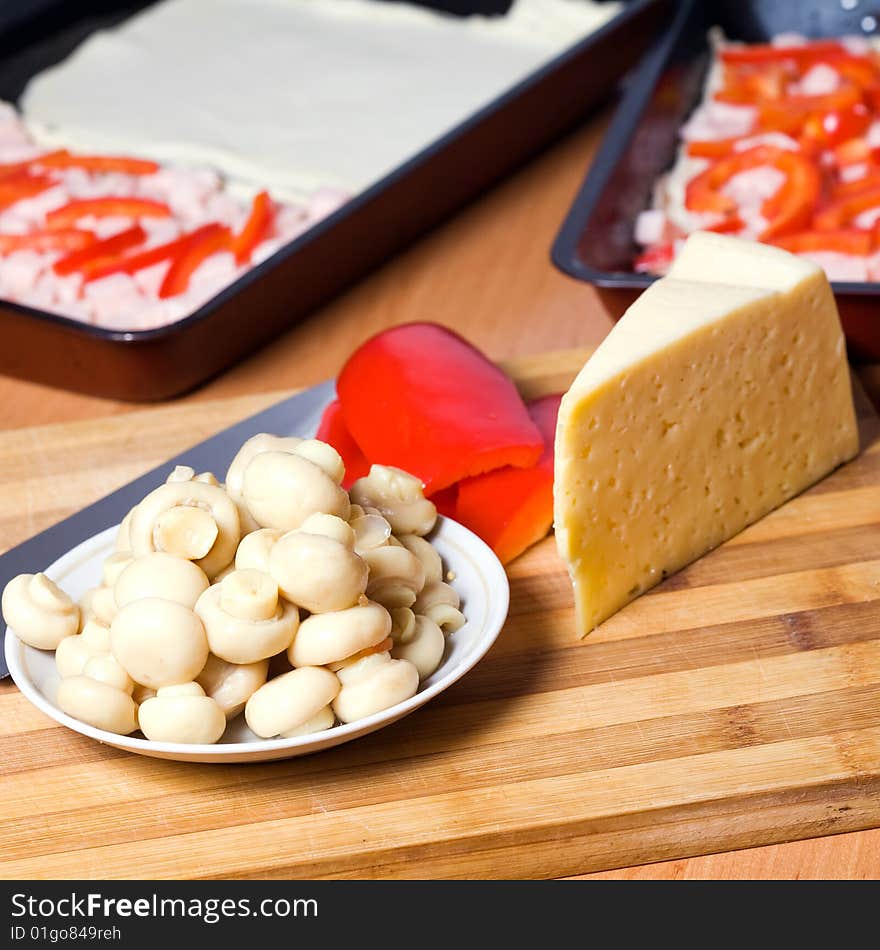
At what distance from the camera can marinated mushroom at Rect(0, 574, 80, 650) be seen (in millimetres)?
1072


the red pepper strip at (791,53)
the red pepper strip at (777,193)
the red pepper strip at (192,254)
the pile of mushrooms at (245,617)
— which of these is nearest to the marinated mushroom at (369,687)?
the pile of mushrooms at (245,617)

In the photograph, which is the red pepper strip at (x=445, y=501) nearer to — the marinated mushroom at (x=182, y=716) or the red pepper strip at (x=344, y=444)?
the red pepper strip at (x=344, y=444)

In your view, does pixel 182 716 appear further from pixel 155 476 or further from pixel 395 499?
pixel 155 476

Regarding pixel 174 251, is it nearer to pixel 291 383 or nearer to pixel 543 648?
pixel 291 383

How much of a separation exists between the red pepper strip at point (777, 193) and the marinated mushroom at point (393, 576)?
88 cm

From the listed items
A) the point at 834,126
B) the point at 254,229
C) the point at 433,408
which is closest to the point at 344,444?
the point at 433,408

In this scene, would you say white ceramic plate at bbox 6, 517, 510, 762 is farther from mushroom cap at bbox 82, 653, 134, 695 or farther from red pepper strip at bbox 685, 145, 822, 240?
red pepper strip at bbox 685, 145, 822, 240

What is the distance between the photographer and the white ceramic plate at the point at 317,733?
1003mm

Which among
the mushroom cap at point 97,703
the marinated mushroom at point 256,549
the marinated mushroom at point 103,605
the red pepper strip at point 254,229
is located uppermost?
the marinated mushroom at point 256,549

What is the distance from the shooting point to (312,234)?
5.47ft

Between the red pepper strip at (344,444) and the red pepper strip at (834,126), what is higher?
the red pepper strip at (344,444)

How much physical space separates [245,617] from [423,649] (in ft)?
0.55
